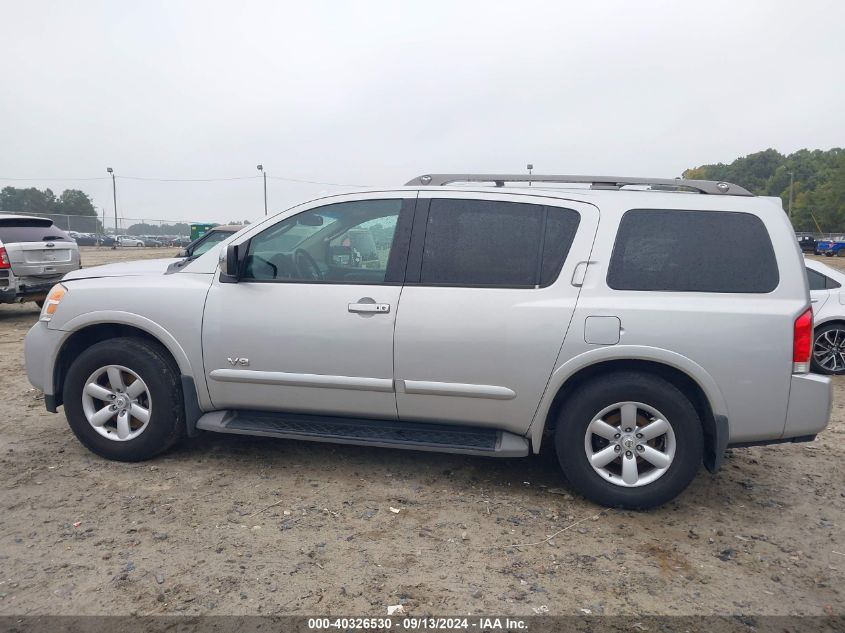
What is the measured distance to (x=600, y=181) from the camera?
3988 millimetres

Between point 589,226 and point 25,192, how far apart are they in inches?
2484

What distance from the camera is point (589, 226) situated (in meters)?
3.70

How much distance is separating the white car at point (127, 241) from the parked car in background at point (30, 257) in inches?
1644

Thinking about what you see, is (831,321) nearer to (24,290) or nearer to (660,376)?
(660,376)

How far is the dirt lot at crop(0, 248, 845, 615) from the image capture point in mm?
2754

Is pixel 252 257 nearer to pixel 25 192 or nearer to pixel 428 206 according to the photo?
pixel 428 206

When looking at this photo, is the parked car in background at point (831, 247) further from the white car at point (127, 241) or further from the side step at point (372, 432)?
the white car at point (127, 241)

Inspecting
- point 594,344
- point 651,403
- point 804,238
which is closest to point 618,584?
point 651,403

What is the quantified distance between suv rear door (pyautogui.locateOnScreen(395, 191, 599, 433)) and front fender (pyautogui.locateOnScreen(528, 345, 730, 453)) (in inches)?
2.7

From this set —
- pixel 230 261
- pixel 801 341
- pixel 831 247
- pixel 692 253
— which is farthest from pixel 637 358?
pixel 831 247

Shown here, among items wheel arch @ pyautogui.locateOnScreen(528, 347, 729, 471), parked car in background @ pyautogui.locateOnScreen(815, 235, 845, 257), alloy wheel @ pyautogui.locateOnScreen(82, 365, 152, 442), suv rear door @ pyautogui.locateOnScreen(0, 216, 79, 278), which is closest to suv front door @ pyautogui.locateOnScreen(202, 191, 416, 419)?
alloy wheel @ pyautogui.locateOnScreen(82, 365, 152, 442)

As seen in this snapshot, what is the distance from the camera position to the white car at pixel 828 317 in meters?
6.97

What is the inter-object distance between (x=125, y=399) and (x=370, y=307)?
1.78 m

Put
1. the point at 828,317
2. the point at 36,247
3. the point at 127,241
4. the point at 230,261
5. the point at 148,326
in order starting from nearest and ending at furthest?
the point at 230,261 < the point at 148,326 < the point at 828,317 < the point at 36,247 < the point at 127,241
